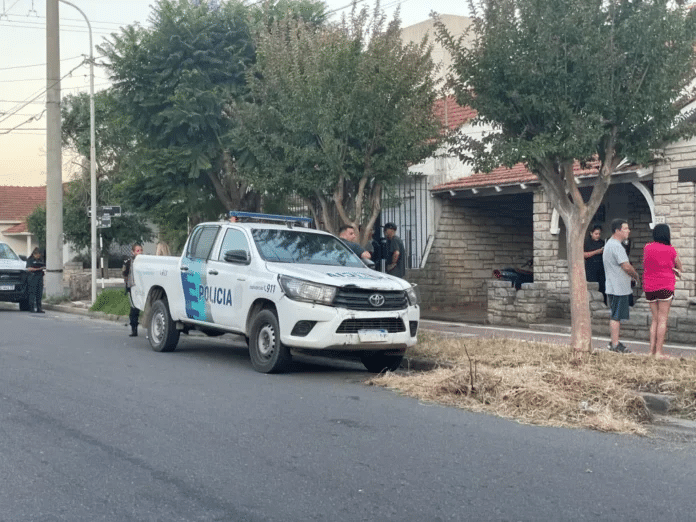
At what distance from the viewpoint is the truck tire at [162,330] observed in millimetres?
13875

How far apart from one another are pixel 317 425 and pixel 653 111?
5661mm

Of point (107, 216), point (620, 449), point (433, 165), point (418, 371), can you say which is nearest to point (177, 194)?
point (107, 216)

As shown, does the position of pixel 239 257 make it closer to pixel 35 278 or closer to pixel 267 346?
pixel 267 346

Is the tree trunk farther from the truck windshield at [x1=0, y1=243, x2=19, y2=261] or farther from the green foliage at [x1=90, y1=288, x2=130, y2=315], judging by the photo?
the truck windshield at [x1=0, y1=243, x2=19, y2=261]

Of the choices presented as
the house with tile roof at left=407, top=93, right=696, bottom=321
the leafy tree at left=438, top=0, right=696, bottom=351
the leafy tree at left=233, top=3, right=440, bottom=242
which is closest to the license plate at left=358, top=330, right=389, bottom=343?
the leafy tree at left=438, top=0, right=696, bottom=351

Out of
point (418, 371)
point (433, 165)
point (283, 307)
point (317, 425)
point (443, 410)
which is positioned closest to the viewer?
point (317, 425)

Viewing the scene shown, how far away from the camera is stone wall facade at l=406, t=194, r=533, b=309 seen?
21.3 metres

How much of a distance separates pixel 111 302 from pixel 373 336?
43.9 ft

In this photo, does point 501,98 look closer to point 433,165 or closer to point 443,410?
point 443,410

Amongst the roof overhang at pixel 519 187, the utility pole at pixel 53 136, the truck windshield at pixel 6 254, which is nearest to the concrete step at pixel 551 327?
the roof overhang at pixel 519 187

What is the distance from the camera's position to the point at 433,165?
2148cm

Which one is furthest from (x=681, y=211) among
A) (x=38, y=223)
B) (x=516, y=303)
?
(x=38, y=223)

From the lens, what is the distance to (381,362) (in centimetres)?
1218

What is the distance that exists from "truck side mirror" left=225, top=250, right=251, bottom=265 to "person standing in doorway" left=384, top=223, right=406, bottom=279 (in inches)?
170
